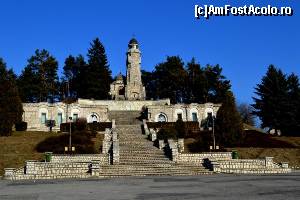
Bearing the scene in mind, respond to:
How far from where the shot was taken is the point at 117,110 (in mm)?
70562

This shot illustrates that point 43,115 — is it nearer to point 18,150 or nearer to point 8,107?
point 8,107

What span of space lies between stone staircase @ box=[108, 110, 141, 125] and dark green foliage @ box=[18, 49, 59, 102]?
20905mm

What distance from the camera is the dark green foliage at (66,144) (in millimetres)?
39619

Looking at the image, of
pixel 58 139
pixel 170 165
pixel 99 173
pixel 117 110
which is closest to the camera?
pixel 99 173

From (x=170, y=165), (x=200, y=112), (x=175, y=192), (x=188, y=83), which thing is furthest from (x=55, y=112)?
(x=175, y=192)

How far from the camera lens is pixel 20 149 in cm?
4019

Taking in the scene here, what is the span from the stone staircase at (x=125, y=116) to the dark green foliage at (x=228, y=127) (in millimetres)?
19373

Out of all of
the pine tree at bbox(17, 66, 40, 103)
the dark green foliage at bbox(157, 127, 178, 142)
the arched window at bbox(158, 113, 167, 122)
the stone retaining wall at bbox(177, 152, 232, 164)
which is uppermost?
the pine tree at bbox(17, 66, 40, 103)

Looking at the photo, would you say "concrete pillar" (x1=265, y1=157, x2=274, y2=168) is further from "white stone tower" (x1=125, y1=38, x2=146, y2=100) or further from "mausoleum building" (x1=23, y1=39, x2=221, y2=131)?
"white stone tower" (x1=125, y1=38, x2=146, y2=100)

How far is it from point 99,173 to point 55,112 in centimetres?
3628

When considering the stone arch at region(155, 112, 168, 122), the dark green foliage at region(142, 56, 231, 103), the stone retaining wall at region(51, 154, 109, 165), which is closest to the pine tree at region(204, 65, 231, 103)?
the dark green foliage at region(142, 56, 231, 103)

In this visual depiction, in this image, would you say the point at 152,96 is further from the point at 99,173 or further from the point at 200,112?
the point at 99,173

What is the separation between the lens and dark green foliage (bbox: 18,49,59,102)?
8162 cm

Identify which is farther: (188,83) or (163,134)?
(188,83)
